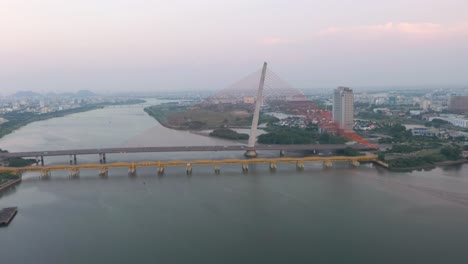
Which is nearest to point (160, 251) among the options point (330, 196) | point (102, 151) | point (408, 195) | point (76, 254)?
point (76, 254)

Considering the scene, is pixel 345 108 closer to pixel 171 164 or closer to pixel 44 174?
pixel 171 164

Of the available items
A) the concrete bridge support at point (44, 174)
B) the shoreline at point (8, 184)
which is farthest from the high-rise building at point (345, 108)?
the shoreline at point (8, 184)

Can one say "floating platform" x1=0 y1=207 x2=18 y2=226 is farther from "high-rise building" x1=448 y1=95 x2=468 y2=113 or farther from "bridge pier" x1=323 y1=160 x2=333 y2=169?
"high-rise building" x1=448 y1=95 x2=468 y2=113

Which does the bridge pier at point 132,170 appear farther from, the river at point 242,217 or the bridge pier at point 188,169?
the bridge pier at point 188,169

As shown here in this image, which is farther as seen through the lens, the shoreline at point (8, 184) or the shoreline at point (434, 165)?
the shoreline at point (434, 165)

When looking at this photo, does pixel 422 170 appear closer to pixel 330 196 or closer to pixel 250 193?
pixel 330 196

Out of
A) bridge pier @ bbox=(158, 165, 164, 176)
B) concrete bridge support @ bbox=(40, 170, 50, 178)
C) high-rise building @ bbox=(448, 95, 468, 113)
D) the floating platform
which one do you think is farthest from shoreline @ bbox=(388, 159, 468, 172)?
high-rise building @ bbox=(448, 95, 468, 113)
